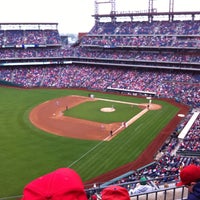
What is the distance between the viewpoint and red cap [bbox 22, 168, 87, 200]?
254 centimetres

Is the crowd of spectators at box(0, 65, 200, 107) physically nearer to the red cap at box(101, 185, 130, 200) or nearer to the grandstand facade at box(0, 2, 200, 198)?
the grandstand facade at box(0, 2, 200, 198)

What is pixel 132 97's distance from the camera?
53406 mm

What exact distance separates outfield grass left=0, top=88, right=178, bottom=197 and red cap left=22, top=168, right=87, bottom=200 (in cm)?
2096

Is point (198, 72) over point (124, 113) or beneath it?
over

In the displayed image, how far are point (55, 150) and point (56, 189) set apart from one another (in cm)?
2803

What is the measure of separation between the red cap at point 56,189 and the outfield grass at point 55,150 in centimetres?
2096

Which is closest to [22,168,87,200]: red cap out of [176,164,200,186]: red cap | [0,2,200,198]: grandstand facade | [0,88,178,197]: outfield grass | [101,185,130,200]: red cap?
[101,185,130,200]: red cap

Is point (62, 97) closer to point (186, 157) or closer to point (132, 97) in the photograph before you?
point (132, 97)

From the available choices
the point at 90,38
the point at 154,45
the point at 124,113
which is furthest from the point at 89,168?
the point at 90,38

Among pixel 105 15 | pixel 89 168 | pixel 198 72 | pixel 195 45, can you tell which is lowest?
pixel 89 168

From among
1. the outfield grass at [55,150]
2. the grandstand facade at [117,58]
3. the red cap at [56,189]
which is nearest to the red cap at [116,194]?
the red cap at [56,189]

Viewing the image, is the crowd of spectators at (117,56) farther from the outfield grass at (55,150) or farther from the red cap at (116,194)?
the red cap at (116,194)

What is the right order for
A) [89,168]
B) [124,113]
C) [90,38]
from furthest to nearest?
[90,38], [124,113], [89,168]

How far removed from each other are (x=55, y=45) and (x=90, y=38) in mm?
9913
